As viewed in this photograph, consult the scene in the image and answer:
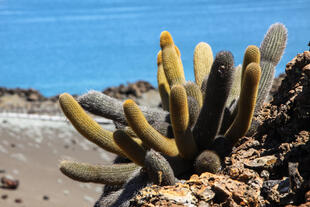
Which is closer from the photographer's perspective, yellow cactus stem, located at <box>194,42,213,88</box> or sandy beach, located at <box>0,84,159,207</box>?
yellow cactus stem, located at <box>194,42,213,88</box>

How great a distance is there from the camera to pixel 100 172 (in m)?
3.98

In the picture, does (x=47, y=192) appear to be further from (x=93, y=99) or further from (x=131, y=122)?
(x=131, y=122)

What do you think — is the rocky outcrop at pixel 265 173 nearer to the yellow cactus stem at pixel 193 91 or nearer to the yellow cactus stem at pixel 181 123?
the yellow cactus stem at pixel 181 123

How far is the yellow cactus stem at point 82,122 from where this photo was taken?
3812 mm

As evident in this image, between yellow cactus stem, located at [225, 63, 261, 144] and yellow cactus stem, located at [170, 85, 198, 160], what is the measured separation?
0.33 meters

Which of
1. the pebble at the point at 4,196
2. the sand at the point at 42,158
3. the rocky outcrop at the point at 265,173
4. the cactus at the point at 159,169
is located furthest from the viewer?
the sand at the point at 42,158

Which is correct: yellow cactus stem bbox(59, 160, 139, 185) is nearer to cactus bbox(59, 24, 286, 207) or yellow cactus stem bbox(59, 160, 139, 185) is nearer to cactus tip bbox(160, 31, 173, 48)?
cactus bbox(59, 24, 286, 207)

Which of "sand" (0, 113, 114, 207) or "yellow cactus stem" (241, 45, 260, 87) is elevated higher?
"yellow cactus stem" (241, 45, 260, 87)

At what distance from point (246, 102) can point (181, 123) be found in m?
0.49

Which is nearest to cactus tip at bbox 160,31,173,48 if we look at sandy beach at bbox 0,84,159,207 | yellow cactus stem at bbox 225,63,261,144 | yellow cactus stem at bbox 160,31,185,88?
yellow cactus stem at bbox 160,31,185,88

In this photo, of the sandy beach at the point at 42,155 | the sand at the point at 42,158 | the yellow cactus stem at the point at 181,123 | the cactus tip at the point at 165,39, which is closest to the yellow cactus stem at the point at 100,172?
the yellow cactus stem at the point at 181,123

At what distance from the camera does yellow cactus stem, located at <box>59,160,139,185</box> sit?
13.1ft

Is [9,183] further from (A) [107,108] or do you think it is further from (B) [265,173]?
(B) [265,173]

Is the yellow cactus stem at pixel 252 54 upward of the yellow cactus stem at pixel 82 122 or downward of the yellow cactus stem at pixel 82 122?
upward
